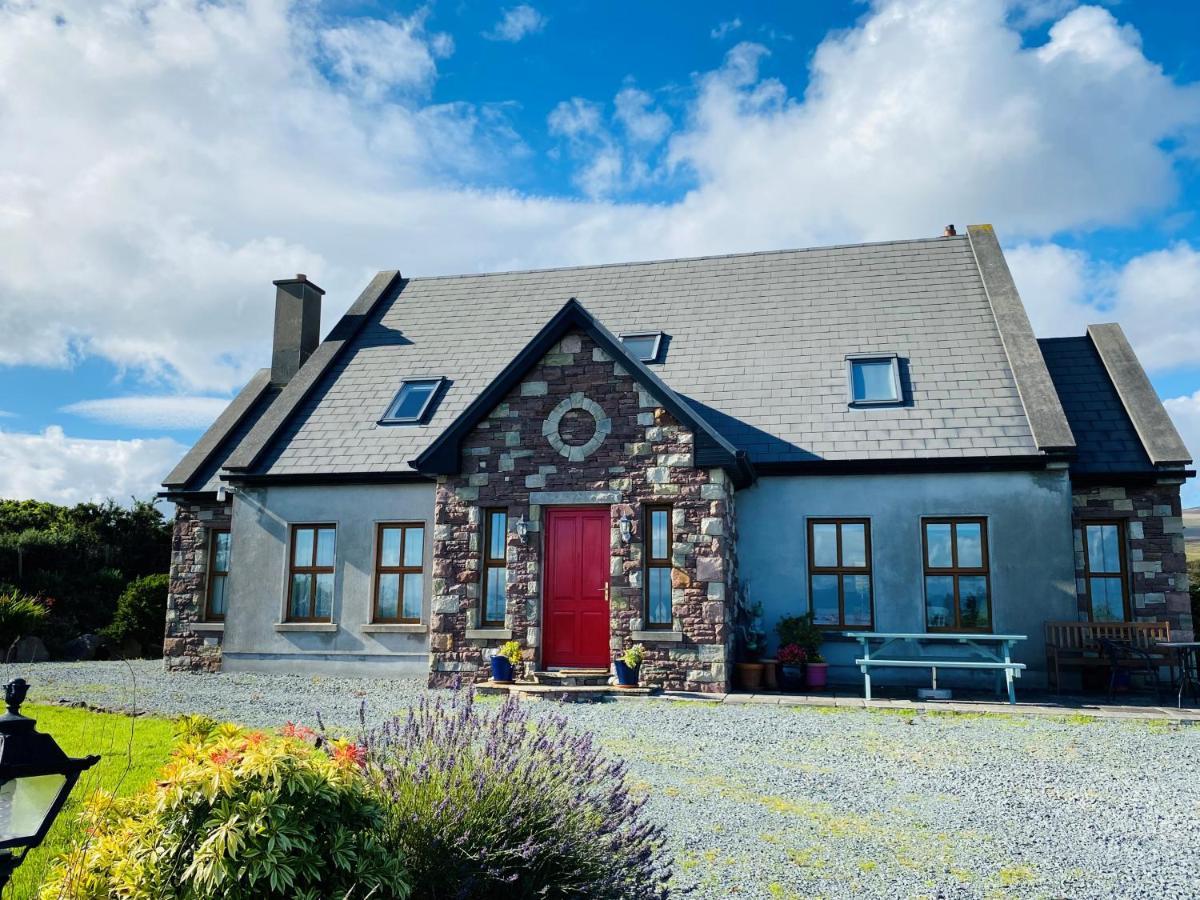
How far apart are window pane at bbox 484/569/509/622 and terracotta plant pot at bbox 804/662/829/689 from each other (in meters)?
4.54

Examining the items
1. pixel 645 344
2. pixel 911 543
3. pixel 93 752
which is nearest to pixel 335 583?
pixel 645 344

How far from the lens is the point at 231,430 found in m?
18.2

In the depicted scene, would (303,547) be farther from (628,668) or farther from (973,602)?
(973,602)

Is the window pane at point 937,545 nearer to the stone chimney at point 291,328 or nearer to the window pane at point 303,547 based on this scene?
the window pane at point 303,547

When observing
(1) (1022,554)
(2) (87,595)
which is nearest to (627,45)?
(1) (1022,554)

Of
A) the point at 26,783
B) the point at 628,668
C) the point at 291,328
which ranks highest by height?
the point at 291,328

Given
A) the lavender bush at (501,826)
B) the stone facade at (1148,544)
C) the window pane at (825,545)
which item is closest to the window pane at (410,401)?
the window pane at (825,545)

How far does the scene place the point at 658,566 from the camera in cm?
1293

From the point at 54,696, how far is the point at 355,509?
5282 mm

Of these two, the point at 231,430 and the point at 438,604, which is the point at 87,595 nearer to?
the point at 231,430

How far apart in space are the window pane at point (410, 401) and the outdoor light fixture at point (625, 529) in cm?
518

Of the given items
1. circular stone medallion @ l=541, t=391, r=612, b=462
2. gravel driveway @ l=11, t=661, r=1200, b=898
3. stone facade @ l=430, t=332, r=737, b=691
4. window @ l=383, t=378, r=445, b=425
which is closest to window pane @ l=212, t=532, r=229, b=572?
window @ l=383, t=378, r=445, b=425

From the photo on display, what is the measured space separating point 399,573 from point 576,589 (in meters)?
3.61

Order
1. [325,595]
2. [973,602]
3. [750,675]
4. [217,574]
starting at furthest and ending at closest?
[217,574]
[325,595]
[973,602]
[750,675]
